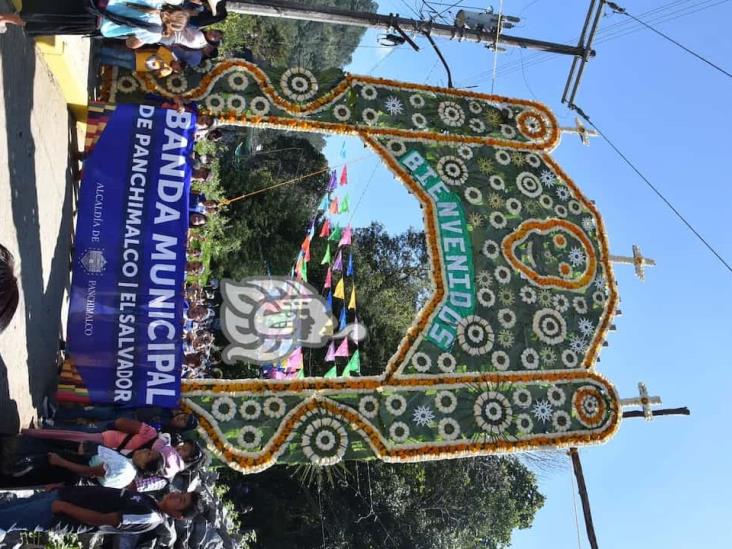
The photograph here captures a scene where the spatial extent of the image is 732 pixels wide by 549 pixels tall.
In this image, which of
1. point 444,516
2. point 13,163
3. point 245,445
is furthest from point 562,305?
point 444,516

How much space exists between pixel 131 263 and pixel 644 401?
17.6 feet

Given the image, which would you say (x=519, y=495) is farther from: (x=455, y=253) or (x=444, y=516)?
(x=455, y=253)

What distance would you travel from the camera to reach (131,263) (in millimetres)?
5938

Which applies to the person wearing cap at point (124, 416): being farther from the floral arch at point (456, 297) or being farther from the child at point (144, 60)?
the child at point (144, 60)

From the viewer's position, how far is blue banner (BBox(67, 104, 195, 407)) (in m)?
5.71

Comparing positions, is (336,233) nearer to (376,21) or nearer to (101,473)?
(376,21)

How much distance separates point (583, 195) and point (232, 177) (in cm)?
999

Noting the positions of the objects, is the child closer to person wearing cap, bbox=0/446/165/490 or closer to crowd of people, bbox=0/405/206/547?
crowd of people, bbox=0/405/206/547

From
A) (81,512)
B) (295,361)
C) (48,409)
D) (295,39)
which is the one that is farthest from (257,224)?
(295,39)

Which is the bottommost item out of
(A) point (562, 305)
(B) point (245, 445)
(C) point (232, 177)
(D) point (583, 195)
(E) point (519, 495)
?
(E) point (519, 495)

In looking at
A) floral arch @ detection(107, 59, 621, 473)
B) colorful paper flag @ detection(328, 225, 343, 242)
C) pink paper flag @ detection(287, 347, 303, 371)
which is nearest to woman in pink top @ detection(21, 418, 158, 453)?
floral arch @ detection(107, 59, 621, 473)

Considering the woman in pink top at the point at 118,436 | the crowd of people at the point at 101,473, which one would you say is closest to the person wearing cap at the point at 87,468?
the crowd of people at the point at 101,473

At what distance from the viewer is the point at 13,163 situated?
516cm

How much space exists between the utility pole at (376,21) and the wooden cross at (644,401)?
4.18 m
